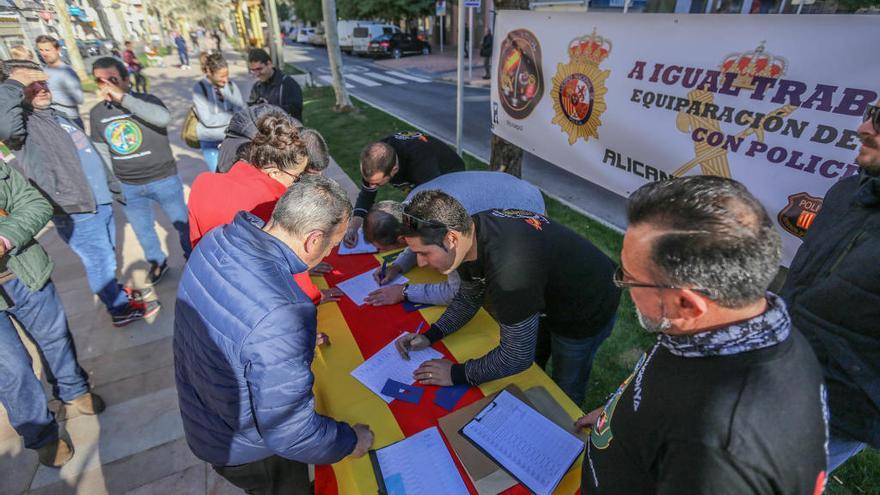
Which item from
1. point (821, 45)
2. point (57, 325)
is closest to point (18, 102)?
point (57, 325)

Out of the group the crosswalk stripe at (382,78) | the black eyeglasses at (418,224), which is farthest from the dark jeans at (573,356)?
the crosswalk stripe at (382,78)

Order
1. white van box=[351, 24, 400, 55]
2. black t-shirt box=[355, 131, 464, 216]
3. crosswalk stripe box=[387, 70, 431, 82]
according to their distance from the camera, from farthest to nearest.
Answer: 1. white van box=[351, 24, 400, 55]
2. crosswalk stripe box=[387, 70, 431, 82]
3. black t-shirt box=[355, 131, 464, 216]

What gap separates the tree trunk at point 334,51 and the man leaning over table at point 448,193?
8.98 m

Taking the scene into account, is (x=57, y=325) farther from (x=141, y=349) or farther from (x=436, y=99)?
(x=436, y=99)

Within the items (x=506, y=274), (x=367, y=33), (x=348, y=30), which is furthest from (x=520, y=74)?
(x=348, y=30)

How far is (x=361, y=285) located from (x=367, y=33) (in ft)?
84.7

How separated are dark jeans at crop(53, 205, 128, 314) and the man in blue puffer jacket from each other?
7.73 feet

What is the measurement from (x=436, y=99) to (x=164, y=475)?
12186mm

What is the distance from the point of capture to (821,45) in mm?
2340

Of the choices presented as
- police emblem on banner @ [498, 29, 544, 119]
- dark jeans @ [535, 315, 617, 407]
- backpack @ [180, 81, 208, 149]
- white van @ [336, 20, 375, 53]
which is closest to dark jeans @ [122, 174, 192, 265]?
backpack @ [180, 81, 208, 149]

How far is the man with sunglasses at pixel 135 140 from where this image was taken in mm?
3176

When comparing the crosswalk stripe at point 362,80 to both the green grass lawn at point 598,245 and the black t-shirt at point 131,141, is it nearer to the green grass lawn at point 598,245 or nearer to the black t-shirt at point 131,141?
the green grass lawn at point 598,245

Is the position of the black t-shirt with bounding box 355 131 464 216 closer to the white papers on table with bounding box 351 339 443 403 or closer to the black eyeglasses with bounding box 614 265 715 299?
the white papers on table with bounding box 351 339 443 403

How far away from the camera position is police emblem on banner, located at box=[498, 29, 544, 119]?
4.41m
